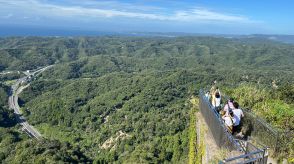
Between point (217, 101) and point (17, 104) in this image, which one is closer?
point (217, 101)

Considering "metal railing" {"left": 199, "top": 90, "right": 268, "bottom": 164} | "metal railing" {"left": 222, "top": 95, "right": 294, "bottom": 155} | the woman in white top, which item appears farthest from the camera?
the woman in white top

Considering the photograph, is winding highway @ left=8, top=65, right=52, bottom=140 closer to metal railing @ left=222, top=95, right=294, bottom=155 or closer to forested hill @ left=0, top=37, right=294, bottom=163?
forested hill @ left=0, top=37, right=294, bottom=163

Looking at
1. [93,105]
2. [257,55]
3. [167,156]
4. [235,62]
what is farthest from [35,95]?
[257,55]

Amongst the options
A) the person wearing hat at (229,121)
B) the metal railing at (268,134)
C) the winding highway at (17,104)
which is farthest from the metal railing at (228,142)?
the winding highway at (17,104)

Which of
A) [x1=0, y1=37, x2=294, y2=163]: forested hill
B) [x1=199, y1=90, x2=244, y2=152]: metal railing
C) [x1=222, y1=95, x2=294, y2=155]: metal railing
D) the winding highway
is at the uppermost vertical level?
[x1=222, y1=95, x2=294, y2=155]: metal railing

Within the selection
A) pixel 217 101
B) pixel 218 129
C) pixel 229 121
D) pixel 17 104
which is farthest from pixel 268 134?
pixel 17 104

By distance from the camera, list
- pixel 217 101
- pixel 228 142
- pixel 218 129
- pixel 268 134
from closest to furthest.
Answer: pixel 268 134
pixel 228 142
pixel 218 129
pixel 217 101

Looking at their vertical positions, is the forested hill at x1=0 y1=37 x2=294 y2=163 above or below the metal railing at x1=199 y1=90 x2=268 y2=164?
below

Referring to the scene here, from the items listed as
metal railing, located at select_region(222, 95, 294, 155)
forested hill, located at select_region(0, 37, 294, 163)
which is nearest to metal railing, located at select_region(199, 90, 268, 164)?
metal railing, located at select_region(222, 95, 294, 155)

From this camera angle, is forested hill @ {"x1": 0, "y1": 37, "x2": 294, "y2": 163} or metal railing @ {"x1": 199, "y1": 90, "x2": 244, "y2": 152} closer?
metal railing @ {"x1": 199, "y1": 90, "x2": 244, "y2": 152}

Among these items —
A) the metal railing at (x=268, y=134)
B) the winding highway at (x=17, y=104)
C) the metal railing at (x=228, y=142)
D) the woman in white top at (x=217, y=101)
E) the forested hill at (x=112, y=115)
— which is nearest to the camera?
the metal railing at (x=228, y=142)

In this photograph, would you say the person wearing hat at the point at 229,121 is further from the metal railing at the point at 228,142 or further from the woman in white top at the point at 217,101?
the woman in white top at the point at 217,101

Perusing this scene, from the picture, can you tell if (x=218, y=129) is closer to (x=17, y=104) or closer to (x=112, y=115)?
(x=112, y=115)
